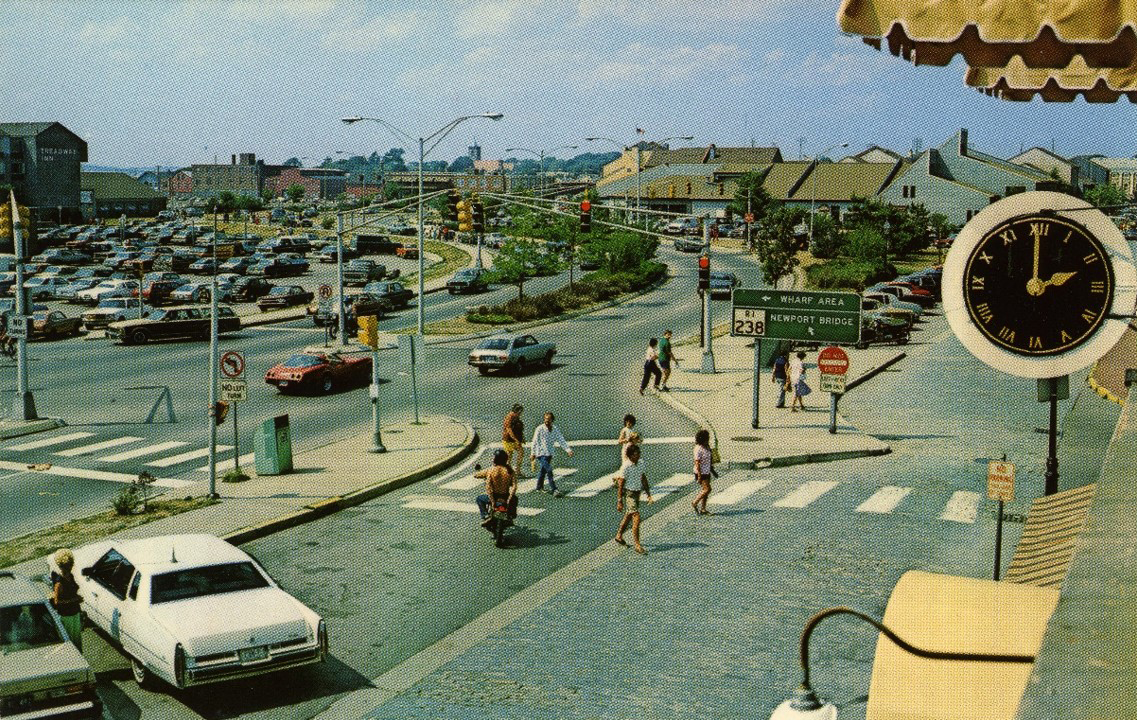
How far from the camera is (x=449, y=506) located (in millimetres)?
21703

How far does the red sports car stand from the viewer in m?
34.8

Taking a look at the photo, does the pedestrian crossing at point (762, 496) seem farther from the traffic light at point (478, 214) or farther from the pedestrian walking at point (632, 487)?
the traffic light at point (478, 214)

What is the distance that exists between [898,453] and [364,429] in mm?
13533

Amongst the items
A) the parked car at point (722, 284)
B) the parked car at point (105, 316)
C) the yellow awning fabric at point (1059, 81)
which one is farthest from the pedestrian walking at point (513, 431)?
the parked car at point (722, 284)

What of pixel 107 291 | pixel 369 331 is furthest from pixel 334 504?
pixel 107 291

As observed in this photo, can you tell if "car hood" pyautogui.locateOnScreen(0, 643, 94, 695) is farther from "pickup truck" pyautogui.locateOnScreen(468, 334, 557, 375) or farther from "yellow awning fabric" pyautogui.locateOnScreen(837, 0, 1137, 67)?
"pickup truck" pyautogui.locateOnScreen(468, 334, 557, 375)

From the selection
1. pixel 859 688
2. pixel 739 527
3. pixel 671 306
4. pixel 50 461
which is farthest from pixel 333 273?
pixel 859 688

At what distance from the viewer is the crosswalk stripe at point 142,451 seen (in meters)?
26.5

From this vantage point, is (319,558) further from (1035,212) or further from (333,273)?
(333,273)

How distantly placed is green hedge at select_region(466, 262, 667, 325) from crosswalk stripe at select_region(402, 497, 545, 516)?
103 ft

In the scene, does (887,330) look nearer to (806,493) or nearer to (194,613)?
(806,493)

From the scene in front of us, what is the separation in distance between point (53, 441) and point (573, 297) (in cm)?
3591

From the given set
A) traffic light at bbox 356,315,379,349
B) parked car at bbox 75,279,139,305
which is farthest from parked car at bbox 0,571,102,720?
parked car at bbox 75,279,139,305

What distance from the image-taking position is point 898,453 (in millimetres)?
27156
